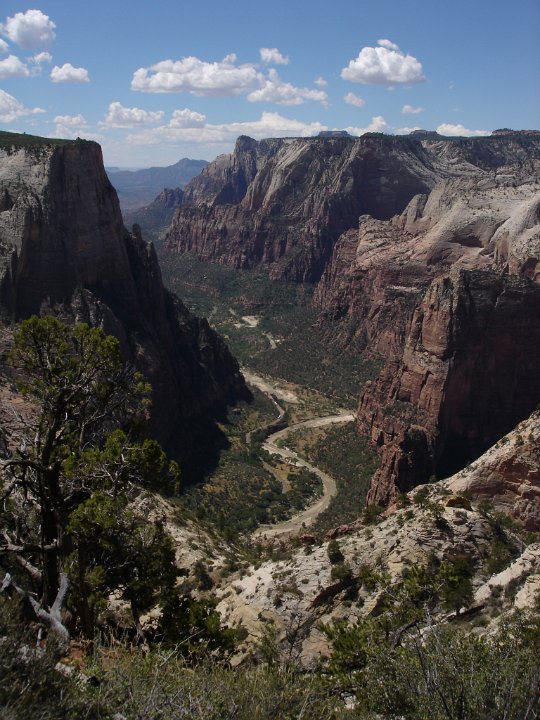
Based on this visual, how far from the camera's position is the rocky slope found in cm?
5738

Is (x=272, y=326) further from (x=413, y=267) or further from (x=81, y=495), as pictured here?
(x=81, y=495)

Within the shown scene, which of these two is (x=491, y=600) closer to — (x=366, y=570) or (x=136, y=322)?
(x=366, y=570)

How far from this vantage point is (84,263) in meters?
61.8

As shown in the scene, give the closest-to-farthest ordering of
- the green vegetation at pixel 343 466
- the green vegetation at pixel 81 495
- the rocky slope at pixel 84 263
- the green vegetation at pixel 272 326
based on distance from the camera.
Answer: the green vegetation at pixel 81 495
the green vegetation at pixel 343 466
the rocky slope at pixel 84 263
the green vegetation at pixel 272 326

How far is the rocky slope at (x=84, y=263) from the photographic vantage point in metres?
57.4

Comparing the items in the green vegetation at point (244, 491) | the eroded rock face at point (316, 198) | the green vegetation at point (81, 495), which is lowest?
the green vegetation at point (244, 491)

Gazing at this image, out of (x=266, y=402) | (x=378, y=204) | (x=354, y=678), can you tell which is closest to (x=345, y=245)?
(x=378, y=204)

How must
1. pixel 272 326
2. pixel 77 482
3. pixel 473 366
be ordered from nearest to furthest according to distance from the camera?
pixel 77 482, pixel 473 366, pixel 272 326

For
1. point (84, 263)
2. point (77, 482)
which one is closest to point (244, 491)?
point (84, 263)

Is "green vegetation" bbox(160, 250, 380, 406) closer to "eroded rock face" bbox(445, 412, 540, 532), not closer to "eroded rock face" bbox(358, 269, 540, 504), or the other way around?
"eroded rock face" bbox(358, 269, 540, 504)

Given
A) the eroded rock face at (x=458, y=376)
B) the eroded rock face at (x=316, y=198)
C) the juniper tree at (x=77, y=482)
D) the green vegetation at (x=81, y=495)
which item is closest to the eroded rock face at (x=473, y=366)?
the eroded rock face at (x=458, y=376)

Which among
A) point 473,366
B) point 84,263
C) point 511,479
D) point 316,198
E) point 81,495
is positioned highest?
point 316,198

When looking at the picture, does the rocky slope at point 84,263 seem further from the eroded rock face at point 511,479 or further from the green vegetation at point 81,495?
the green vegetation at point 81,495

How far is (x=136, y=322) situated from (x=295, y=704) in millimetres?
56599
